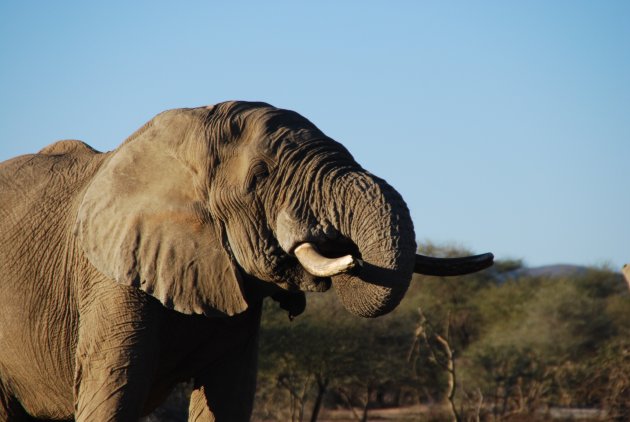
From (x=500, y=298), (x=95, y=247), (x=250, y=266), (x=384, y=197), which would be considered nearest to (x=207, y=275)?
(x=250, y=266)

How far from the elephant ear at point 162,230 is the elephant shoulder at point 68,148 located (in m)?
0.81

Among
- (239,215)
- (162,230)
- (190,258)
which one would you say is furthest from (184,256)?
(239,215)

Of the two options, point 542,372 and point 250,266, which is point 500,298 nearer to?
point 542,372

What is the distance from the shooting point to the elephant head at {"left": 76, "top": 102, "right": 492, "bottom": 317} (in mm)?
5156

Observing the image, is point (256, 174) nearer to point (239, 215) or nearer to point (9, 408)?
point (239, 215)

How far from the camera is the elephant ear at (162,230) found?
5.60 metres

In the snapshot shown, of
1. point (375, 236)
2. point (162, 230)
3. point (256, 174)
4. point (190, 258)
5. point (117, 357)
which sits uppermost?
point (256, 174)

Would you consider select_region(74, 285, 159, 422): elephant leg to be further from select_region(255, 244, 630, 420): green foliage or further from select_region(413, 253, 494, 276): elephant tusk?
select_region(255, 244, 630, 420): green foliage

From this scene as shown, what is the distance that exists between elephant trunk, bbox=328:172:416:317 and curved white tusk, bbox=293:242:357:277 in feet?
0.38

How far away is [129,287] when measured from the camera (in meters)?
5.70

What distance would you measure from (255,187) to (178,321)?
2.79ft

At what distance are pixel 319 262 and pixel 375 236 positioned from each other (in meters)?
0.27

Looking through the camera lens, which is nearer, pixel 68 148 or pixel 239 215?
pixel 239 215

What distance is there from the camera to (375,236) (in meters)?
5.02
